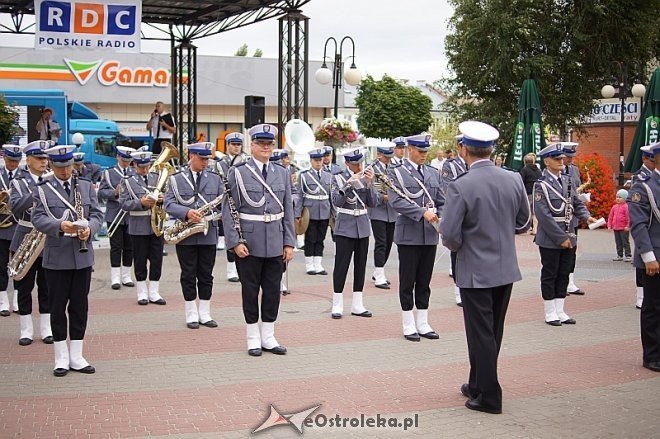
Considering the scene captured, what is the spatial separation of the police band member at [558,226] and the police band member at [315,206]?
5.45 meters

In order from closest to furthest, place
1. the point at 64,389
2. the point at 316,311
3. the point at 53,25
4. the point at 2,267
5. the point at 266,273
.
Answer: the point at 64,389, the point at 266,273, the point at 2,267, the point at 316,311, the point at 53,25

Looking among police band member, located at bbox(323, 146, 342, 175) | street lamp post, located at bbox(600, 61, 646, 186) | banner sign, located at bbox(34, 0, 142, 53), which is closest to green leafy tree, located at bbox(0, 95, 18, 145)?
banner sign, located at bbox(34, 0, 142, 53)

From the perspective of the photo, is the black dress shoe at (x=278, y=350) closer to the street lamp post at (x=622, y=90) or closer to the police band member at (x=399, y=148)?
the police band member at (x=399, y=148)

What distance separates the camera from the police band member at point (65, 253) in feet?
26.0

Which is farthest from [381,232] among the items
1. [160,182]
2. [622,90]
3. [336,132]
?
[622,90]

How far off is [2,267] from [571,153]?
7442 millimetres

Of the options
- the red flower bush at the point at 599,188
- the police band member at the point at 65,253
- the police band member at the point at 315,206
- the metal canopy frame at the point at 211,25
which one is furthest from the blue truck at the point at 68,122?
the red flower bush at the point at 599,188

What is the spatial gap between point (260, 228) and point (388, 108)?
1698 inches

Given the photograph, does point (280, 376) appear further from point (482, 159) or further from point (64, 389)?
point (482, 159)

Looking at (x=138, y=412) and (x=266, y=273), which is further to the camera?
(x=266, y=273)

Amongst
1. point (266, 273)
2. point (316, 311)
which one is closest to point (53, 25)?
point (316, 311)

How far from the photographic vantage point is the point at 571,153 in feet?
34.7

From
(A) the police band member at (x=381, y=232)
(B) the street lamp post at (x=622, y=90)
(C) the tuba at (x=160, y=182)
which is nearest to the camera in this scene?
(C) the tuba at (x=160, y=182)

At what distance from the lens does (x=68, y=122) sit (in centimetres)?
2780
